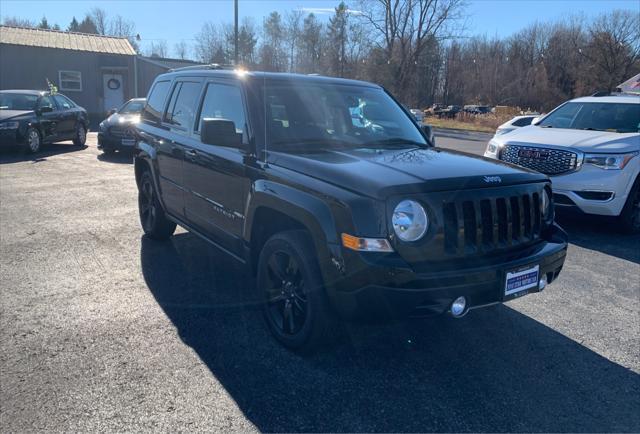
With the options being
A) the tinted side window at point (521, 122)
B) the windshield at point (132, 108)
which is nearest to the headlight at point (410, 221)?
the tinted side window at point (521, 122)

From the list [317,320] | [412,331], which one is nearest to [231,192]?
[317,320]

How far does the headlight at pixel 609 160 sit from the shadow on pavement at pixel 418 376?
10.7ft

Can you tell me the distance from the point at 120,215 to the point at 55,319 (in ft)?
11.8

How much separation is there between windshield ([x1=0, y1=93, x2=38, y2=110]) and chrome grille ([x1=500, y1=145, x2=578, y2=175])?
1217 cm

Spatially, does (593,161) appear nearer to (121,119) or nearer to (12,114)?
(121,119)

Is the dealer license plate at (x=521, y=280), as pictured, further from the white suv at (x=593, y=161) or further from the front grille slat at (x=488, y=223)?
the white suv at (x=593, y=161)

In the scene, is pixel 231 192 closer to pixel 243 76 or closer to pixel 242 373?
pixel 243 76

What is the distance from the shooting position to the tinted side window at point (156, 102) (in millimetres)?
5789

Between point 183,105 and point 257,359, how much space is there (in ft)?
9.20

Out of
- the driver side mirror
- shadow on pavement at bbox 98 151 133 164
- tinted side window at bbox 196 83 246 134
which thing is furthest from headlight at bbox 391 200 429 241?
shadow on pavement at bbox 98 151 133 164

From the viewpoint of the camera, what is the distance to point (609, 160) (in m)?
6.69

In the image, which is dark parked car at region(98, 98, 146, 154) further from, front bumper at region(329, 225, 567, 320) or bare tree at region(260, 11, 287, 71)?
bare tree at region(260, 11, 287, 71)

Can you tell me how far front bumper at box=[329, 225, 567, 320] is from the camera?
2.97m

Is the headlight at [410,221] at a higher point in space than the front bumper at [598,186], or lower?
higher
